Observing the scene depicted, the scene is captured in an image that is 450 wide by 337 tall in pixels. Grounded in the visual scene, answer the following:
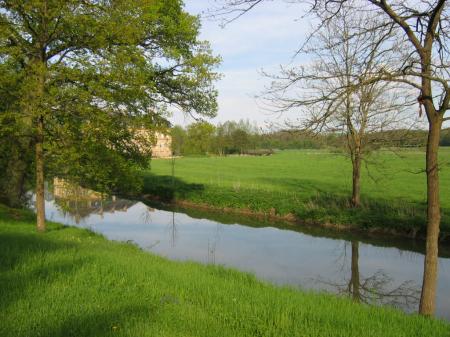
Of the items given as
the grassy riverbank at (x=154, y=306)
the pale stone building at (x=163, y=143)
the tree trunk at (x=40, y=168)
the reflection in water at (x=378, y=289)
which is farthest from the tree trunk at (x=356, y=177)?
the grassy riverbank at (x=154, y=306)

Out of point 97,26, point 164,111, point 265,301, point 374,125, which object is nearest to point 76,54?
point 97,26

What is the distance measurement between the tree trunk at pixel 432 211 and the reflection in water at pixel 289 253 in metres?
4.05

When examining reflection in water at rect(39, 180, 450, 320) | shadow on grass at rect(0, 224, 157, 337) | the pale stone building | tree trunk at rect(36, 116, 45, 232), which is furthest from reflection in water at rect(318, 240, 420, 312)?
tree trunk at rect(36, 116, 45, 232)

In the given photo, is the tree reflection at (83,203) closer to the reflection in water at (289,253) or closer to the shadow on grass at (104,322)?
the reflection in water at (289,253)

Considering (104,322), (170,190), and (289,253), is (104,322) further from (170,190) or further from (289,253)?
(170,190)

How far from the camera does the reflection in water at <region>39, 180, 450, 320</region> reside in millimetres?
12203

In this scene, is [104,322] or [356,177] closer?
[104,322]

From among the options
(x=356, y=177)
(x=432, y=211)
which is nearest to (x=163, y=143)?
(x=356, y=177)

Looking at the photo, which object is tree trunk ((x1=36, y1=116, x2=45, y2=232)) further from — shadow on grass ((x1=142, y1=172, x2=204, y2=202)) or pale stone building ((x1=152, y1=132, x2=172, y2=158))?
shadow on grass ((x1=142, y1=172, x2=204, y2=202))

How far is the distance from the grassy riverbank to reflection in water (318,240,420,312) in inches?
194

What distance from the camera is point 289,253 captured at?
16.7 meters

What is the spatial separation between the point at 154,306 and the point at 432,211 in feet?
13.9

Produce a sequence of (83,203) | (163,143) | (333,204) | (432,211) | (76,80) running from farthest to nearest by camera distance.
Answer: (163,143), (83,203), (333,204), (76,80), (432,211)

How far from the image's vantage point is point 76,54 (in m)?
12.6
